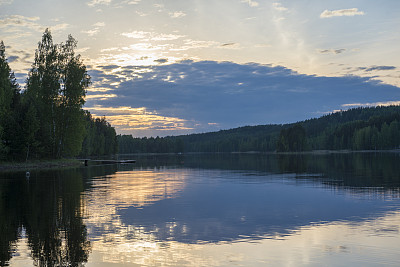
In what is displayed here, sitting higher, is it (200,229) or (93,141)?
(93,141)

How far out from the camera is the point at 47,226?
66.1ft

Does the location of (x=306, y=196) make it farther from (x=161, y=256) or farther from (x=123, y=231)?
(x=161, y=256)

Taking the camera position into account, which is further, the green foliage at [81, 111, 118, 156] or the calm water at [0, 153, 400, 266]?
the green foliage at [81, 111, 118, 156]

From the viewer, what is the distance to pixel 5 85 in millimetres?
73062

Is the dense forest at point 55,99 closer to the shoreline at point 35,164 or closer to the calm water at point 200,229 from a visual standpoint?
the shoreline at point 35,164

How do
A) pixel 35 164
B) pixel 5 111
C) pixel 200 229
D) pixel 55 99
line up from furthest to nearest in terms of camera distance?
pixel 55 99
pixel 35 164
pixel 5 111
pixel 200 229

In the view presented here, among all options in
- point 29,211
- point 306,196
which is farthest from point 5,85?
point 306,196

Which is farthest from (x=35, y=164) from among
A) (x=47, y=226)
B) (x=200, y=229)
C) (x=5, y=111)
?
(x=200, y=229)

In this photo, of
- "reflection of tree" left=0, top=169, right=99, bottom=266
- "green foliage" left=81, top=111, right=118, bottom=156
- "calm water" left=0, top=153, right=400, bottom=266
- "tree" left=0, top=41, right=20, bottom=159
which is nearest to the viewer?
"calm water" left=0, top=153, right=400, bottom=266

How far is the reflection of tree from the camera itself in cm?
1485

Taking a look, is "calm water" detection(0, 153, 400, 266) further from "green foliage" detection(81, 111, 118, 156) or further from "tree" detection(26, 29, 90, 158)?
"green foliage" detection(81, 111, 118, 156)

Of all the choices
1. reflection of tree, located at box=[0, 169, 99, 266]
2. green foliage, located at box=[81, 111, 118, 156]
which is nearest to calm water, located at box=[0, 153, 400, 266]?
reflection of tree, located at box=[0, 169, 99, 266]

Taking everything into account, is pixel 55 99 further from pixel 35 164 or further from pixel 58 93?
pixel 35 164

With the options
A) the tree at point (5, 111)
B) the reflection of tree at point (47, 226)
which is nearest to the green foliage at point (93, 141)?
the tree at point (5, 111)
